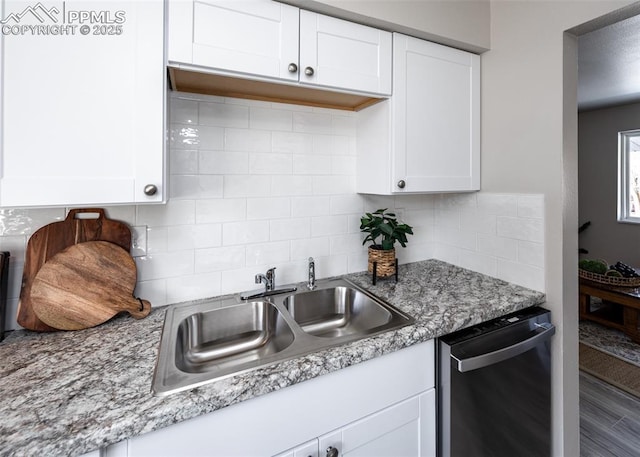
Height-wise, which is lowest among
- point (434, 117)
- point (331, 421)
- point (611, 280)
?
point (331, 421)

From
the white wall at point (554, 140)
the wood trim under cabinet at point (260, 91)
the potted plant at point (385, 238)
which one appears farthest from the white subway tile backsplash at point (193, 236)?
the white wall at point (554, 140)

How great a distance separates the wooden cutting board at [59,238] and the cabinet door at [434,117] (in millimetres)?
1182

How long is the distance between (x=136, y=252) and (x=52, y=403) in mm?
633

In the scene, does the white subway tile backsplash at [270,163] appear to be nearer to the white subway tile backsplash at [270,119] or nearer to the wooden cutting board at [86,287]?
the white subway tile backsplash at [270,119]

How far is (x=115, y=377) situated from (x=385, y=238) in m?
1.18

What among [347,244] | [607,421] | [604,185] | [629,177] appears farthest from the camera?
[604,185]

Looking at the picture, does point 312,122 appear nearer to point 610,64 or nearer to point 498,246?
point 498,246

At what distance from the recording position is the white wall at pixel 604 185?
13.1ft

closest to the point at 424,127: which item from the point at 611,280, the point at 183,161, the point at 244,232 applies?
the point at 244,232

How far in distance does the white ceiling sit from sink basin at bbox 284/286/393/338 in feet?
5.91

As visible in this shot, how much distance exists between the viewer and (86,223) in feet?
3.73

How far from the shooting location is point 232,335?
1.28m

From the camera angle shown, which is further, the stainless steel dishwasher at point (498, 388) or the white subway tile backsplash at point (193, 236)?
the white subway tile backsplash at point (193, 236)

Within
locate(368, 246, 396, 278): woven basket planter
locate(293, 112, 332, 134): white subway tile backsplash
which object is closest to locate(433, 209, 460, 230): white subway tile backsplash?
locate(368, 246, 396, 278): woven basket planter
